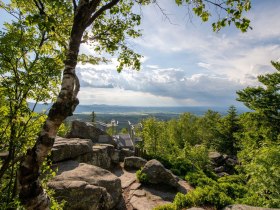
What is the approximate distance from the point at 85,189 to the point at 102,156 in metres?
11.1

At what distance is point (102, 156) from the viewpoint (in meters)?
22.8

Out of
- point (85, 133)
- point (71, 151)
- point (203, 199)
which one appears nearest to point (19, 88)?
point (203, 199)

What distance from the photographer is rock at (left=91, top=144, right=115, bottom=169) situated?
21.7 m

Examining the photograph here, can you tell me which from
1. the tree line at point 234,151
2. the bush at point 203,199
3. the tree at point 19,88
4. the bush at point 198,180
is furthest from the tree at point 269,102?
the tree at point 19,88

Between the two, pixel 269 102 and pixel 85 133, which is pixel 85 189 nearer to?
pixel 85 133

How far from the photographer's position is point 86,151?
20.3 m

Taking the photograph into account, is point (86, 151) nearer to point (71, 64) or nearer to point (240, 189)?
point (240, 189)

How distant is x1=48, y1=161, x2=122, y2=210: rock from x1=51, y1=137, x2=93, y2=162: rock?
3.19m

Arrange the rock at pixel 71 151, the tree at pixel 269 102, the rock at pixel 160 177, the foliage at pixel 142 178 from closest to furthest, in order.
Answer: the rock at pixel 71 151
the rock at pixel 160 177
the foliage at pixel 142 178
the tree at pixel 269 102

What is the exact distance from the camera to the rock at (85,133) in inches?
1158

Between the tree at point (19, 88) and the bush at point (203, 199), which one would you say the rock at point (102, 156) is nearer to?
the bush at point (203, 199)

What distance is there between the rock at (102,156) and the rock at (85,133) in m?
5.70

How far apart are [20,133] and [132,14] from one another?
5207mm

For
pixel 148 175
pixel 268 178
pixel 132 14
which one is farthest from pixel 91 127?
pixel 132 14
